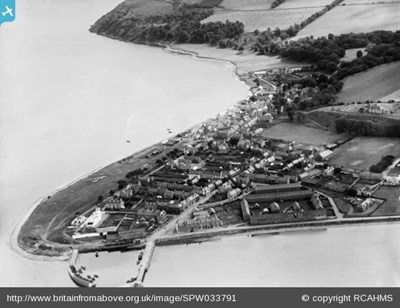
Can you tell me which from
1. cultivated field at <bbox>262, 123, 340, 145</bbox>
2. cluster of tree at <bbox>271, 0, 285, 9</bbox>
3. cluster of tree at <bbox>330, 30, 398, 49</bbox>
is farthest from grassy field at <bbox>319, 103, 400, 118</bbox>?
cluster of tree at <bbox>271, 0, 285, 9</bbox>

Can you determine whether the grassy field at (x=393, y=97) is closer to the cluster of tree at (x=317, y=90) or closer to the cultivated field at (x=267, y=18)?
the cluster of tree at (x=317, y=90)

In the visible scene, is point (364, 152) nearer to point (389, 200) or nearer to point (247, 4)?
point (389, 200)

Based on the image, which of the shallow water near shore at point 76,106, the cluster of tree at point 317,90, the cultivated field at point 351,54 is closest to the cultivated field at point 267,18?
the shallow water near shore at point 76,106

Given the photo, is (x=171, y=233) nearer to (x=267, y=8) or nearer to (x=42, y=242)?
(x=42, y=242)

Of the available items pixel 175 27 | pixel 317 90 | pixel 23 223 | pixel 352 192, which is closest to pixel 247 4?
pixel 175 27

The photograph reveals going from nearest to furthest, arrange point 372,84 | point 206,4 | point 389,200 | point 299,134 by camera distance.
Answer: point 389,200 → point 299,134 → point 372,84 → point 206,4

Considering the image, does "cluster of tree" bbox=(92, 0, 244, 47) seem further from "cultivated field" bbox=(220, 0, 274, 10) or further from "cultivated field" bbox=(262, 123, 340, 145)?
"cultivated field" bbox=(262, 123, 340, 145)
